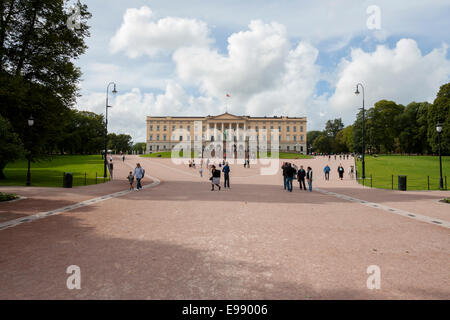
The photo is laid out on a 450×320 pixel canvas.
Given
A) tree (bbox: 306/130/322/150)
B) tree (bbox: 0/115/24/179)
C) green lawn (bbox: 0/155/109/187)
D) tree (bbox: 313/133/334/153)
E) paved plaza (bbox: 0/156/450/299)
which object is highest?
tree (bbox: 306/130/322/150)

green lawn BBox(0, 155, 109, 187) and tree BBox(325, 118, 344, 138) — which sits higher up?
tree BBox(325, 118, 344, 138)

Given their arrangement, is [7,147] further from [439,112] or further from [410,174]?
[439,112]

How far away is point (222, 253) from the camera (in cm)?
539

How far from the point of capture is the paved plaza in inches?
151

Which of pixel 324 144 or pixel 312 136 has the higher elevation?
pixel 312 136

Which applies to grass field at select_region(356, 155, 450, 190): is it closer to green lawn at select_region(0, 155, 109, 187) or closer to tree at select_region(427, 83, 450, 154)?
tree at select_region(427, 83, 450, 154)

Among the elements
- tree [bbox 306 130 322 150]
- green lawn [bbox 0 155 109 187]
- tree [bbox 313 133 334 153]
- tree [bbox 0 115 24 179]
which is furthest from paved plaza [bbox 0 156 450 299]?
tree [bbox 306 130 322 150]

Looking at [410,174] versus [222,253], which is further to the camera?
[410,174]

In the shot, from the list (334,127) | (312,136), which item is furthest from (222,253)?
(312,136)

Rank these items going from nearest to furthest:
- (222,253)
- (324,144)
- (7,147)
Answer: (222,253) → (7,147) → (324,144)

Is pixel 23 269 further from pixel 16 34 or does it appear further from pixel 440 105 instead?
pixel 440 105

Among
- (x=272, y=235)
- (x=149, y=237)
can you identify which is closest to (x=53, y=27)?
(x=149, y=237)
